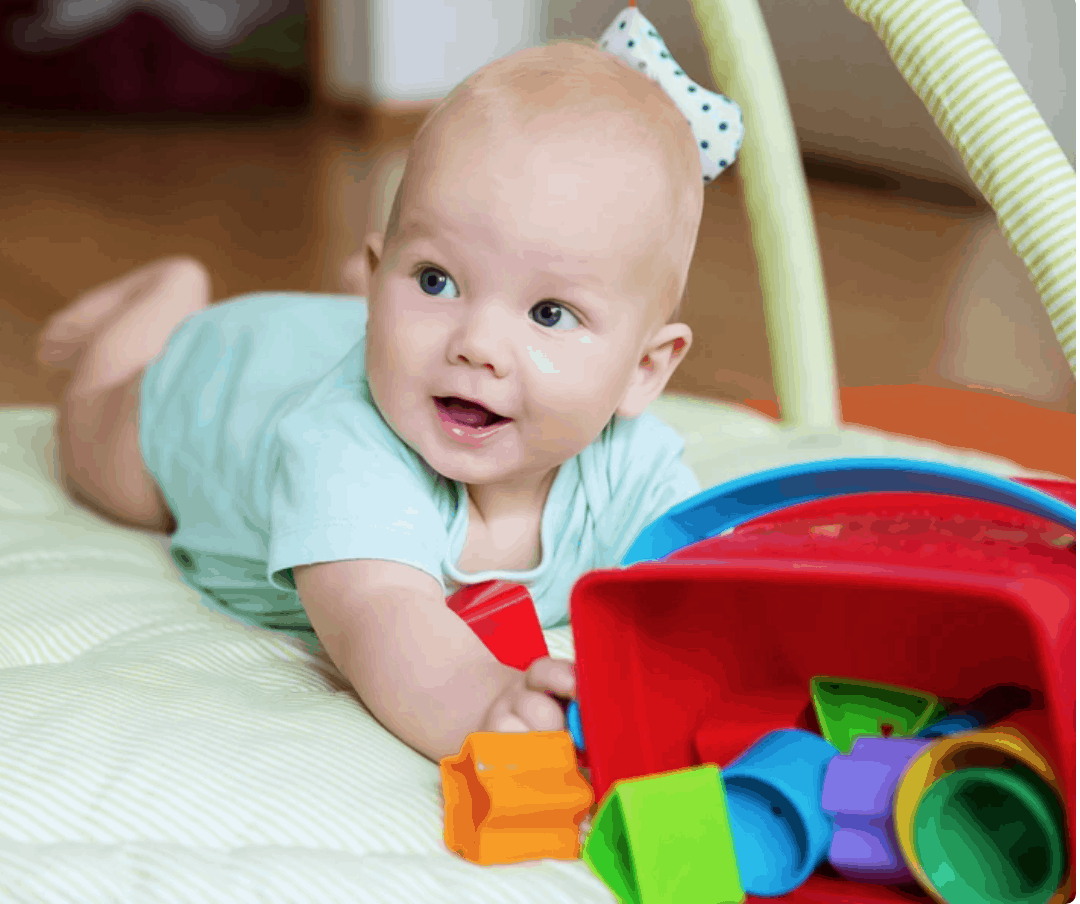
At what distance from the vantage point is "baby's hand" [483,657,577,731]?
51cm

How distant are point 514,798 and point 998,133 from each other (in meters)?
0.35

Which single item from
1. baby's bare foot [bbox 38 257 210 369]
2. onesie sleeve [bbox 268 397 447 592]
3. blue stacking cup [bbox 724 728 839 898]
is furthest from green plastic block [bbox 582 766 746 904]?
baby's bare foot [bbox 38 257 210 369]

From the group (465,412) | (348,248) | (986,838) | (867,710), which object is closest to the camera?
(986,838)

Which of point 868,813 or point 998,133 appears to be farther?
point 998,133

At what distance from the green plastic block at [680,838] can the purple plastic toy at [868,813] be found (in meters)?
0.04

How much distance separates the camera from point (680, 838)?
43 cm

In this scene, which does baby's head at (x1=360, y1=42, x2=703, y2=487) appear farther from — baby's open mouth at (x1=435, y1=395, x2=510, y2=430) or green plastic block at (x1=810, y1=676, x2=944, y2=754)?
green plastic block at (x1=810, y1=676, x2=944, y2=754)

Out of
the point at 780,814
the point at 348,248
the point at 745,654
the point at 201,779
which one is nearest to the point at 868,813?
the point at 780,814

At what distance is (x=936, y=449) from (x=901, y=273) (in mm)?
1531

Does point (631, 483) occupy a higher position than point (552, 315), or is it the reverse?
point (552, 315)

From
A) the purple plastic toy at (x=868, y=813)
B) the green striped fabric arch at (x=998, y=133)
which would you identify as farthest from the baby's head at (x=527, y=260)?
the purple plastic toy at (x=868, y=813)

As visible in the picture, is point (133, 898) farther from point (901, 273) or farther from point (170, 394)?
point (901, 273)

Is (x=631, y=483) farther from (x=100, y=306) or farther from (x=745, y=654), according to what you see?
(x=100, y=306)

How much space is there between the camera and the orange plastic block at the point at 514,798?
0.46 meters
